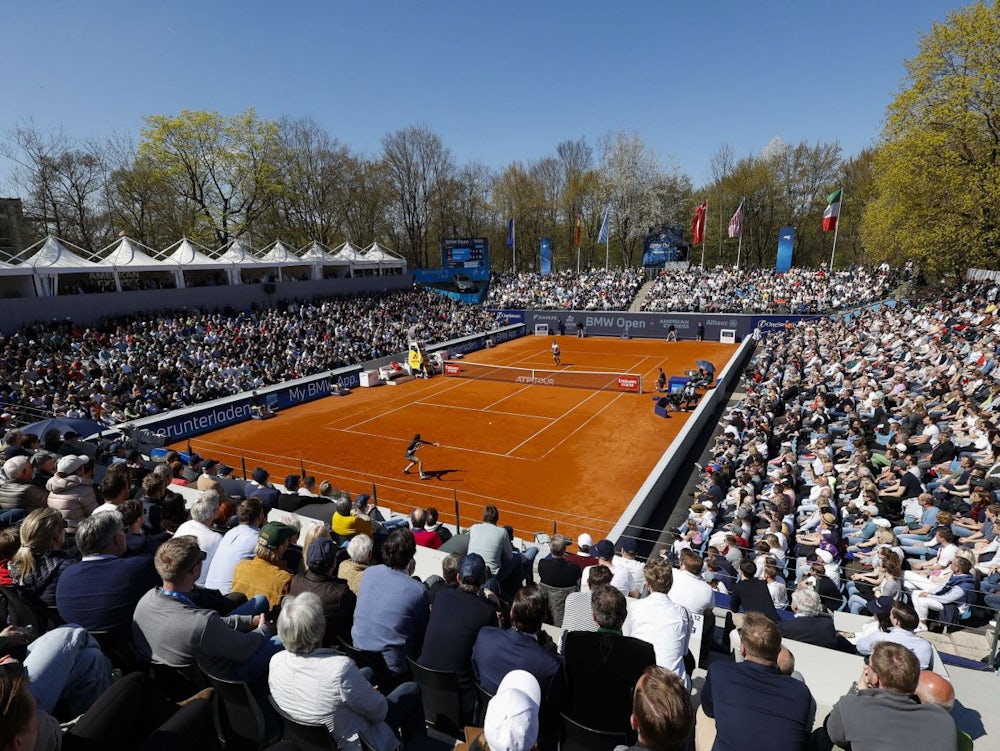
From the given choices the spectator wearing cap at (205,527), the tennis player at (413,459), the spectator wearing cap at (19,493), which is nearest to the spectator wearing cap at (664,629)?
the spectator wearing cap at (205,527)

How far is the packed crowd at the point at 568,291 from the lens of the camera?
175 ft

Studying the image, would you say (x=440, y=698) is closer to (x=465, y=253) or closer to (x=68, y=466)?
(x=68, y=466)

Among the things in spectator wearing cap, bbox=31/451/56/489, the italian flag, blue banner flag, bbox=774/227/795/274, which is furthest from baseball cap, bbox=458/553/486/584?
blue banner flag, bbox=774/227/795/274

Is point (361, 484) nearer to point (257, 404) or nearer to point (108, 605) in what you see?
point (257, 404)

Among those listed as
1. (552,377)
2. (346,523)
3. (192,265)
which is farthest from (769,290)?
(346,523)

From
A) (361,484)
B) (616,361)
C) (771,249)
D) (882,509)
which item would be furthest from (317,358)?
(771,249)

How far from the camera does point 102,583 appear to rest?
13.1 feet

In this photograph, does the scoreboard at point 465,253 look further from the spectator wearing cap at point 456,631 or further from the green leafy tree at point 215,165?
the spectator wearing cap at point 456,631

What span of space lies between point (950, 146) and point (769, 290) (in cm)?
2086

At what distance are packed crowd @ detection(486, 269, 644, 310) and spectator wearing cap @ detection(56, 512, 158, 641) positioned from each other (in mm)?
49845

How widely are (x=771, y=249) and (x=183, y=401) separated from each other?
6631 centimetres

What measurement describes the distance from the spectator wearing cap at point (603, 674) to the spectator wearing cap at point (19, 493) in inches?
248

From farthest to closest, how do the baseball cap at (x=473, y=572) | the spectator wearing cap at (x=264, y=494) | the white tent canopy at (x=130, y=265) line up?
the white tent canopy at (x=130, y=265) → the spectator wearing cap at (x=264, y=494) → the baseball cap at (x=473, y=572)

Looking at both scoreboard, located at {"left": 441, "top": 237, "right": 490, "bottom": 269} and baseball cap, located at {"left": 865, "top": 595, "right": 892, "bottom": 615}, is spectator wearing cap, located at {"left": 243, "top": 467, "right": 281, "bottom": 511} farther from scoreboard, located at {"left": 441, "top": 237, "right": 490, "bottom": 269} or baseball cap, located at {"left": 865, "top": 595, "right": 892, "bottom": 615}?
scoreboard, located at {"left": 441, "top": 237, "right": 490, "bottom": 269}
